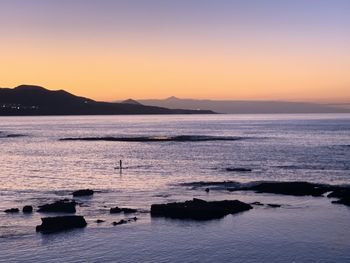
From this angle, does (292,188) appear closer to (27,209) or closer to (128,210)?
(128,210)

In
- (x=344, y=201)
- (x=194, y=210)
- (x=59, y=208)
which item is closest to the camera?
(x=194, y=210)

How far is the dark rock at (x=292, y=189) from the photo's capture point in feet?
199

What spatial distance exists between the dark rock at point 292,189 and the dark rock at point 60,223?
2614cm

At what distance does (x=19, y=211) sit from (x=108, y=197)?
1212 cm

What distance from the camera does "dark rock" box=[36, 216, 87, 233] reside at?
42250 mm

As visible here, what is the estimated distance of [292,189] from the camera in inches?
2440

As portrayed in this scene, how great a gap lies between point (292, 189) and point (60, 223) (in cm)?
3010

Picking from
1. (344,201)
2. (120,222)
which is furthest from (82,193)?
(344,201)

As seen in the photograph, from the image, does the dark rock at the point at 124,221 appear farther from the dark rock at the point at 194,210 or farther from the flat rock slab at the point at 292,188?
the flat rock slab at the point at 292,188

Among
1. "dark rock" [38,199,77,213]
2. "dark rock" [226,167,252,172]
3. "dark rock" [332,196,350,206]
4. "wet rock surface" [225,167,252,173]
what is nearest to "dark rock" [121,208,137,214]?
"dark rock" [38,199,77,213]

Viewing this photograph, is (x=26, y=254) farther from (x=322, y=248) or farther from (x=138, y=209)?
(x=322, y=248)

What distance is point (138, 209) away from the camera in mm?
51156

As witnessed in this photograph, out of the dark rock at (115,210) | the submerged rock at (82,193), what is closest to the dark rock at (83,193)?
the submerged rock at (82,193)

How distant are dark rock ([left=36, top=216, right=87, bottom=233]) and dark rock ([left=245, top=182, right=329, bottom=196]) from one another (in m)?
26.1
